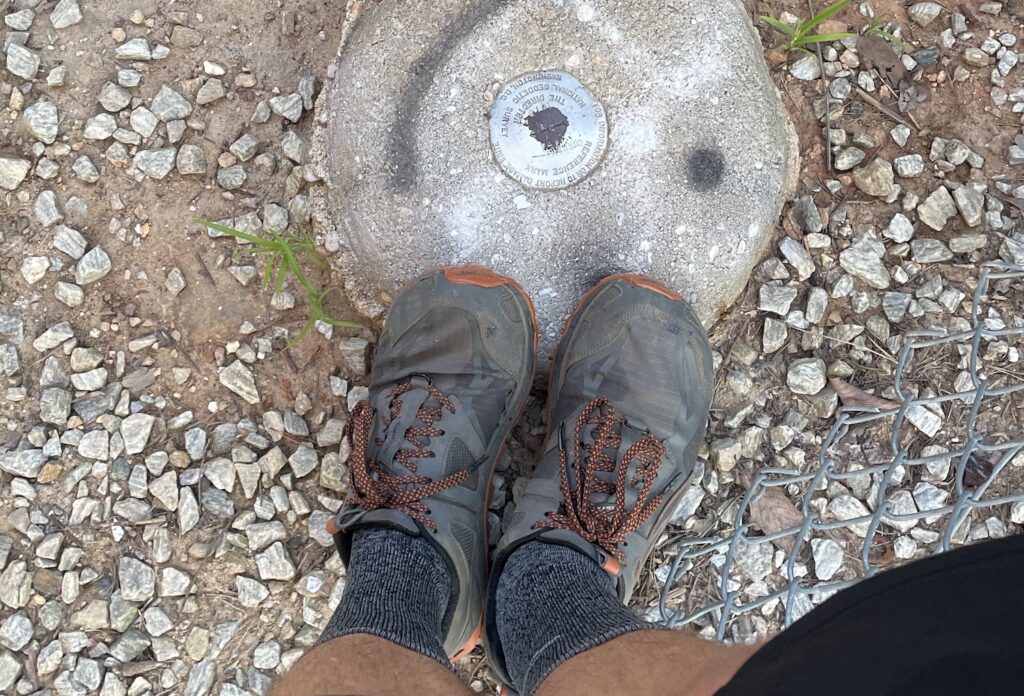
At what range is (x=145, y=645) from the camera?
1.69 meters

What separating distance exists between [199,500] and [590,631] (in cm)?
98

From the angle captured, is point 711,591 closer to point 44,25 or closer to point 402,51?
point 402,51

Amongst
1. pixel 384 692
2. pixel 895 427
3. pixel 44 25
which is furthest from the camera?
pixel 44 25

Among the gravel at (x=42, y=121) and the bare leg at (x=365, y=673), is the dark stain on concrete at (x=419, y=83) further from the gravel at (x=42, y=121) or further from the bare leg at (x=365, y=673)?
the bare leg at (x=365, y=673)

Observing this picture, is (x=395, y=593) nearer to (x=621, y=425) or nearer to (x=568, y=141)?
(x=621, y=425)

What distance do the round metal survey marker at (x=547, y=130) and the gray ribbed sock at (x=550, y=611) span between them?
83cm

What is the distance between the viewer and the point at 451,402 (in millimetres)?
1736

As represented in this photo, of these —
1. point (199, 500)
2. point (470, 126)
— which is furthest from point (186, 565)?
point (470, 126)

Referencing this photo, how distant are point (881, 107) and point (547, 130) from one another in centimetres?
82

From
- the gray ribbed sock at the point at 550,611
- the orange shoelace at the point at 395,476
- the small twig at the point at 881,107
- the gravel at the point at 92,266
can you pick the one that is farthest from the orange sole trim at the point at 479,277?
the small twig at the point at 881,107

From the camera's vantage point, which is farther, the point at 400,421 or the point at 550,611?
the point at 400,421

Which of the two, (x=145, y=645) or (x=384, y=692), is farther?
(x=145, y=645)

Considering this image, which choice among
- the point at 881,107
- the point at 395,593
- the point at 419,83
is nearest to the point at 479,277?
the point at 419,83

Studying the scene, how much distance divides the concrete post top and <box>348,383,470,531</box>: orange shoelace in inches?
13.6
